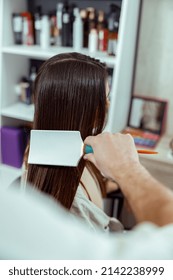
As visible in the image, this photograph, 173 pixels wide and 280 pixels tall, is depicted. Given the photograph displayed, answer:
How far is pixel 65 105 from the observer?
30.9 inches

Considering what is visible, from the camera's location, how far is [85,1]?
5.95ft

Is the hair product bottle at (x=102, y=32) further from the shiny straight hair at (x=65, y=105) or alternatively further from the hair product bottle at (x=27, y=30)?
the shiny straight hair at (x=65, y=105)

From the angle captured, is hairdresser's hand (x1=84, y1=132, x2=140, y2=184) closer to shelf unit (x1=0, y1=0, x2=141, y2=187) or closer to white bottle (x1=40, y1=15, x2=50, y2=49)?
shelf unit (x1=0, y1=0, x2=141, y2=187)

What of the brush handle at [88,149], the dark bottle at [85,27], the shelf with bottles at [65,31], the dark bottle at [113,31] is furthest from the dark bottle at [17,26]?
the brush handle at [88,149]

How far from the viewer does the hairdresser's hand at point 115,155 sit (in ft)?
1.79

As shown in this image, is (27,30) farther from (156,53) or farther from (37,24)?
(156,53)

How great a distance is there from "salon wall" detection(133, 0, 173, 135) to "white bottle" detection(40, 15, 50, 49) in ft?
1.62

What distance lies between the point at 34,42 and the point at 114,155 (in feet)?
4.98

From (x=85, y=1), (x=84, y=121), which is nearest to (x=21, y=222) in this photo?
(x=84, y=121)

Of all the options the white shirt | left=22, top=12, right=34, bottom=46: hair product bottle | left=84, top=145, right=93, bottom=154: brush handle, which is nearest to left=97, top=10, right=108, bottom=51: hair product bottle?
left=22, top=12, right=34, bottom=46: hair product bottle

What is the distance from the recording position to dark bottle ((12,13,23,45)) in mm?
Answer: 1823

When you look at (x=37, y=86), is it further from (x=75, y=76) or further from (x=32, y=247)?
(x=32, y=247)

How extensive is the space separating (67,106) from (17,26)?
48.2 inches

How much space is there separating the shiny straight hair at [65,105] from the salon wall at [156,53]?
103 centimetres
